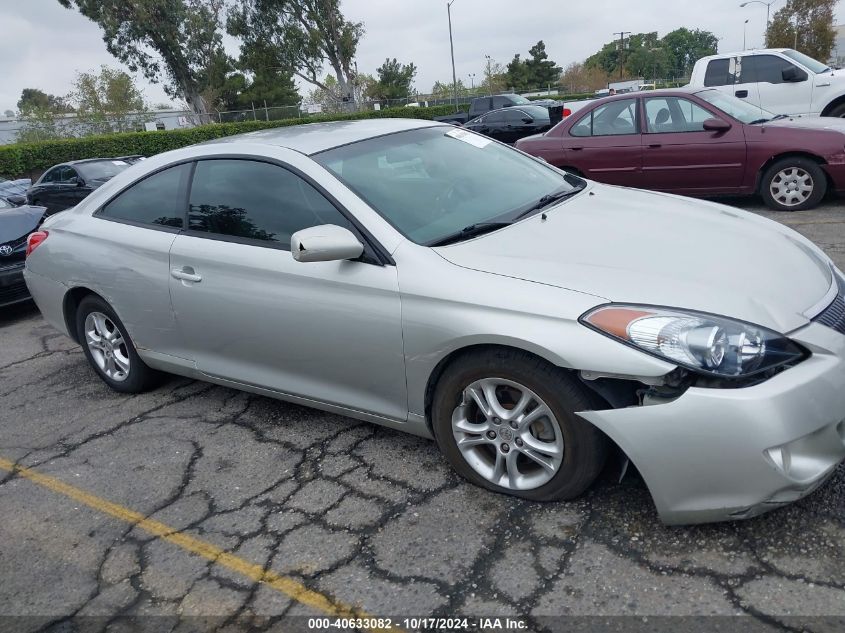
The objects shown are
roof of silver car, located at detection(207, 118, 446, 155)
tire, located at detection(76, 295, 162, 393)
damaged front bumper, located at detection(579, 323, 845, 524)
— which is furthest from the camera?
tire, located at detection(76, 295, 162, 393)

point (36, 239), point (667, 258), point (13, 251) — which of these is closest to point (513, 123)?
point (13, 251)

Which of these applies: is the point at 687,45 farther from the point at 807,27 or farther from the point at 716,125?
the point at 716,125

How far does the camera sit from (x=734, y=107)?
808cm

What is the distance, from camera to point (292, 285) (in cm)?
325

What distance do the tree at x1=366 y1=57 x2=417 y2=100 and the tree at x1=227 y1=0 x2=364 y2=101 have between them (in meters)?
11.1

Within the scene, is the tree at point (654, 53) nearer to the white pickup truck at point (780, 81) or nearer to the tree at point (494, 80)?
the tree at point (494, 80)

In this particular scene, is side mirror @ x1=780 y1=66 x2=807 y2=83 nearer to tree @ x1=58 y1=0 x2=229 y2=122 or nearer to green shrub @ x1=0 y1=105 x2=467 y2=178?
green shrub @ x1=0 y1=105 x2=467 y2=178

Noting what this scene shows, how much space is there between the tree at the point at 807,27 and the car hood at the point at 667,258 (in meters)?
34.4

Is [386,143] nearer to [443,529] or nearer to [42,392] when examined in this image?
[443,529]

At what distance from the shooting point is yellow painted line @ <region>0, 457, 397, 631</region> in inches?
96.3

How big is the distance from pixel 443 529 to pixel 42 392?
3283mm

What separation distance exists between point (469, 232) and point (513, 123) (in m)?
16.1

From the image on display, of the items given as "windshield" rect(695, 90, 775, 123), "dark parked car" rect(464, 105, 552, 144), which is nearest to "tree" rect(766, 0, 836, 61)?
"dark parked car" rect(464, 105, 552, 144)

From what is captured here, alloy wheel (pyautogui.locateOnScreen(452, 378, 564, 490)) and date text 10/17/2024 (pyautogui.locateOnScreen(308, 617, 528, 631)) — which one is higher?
alloy wheel (pyautogui.locateOnScreen(452, 378, 564, 490))
